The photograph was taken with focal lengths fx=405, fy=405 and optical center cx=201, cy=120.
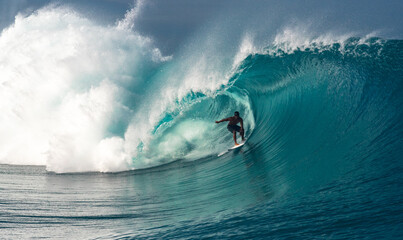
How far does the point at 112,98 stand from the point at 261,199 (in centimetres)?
808

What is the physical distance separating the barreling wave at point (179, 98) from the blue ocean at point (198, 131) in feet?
0.14

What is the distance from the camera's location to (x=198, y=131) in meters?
11.2

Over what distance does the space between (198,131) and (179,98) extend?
1333 millimetres

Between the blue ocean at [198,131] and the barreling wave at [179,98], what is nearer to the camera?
the blue ocean at [198,131]

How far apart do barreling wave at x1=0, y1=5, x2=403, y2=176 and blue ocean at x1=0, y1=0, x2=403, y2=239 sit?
0.14 ft

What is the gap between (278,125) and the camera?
9.63 m

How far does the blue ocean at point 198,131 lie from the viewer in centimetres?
488

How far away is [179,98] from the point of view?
1194 centimetres

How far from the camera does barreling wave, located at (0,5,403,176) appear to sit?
7.92 meters

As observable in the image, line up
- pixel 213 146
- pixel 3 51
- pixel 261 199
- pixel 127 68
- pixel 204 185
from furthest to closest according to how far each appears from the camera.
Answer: pixel 3 51 < pixel 127 68 < pixel 213 146 < pixel 204 185 < pixel 261 199

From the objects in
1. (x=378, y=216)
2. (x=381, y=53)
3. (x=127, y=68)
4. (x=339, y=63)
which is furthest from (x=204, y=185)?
(x=127, y=68)

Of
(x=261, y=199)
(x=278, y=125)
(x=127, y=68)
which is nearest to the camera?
(x=261, y=199)

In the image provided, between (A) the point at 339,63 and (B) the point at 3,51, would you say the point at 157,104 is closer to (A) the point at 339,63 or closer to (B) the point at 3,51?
(A) the point at 339,63

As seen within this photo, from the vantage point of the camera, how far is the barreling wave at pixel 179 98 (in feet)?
26.0
